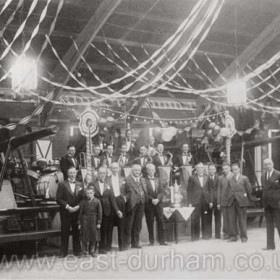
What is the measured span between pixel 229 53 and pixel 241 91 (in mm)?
2679

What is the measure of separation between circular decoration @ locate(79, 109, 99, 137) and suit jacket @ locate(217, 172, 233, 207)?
301 centimetres

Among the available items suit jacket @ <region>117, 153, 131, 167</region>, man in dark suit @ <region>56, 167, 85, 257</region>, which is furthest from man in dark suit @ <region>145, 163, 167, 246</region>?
man in dark suit @ <region>56, 167, 85, 257</region>

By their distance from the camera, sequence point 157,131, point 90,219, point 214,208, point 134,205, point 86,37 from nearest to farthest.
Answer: point 90,219 < point 134,205 < point 214,208 < point 86,37 < point 157,131

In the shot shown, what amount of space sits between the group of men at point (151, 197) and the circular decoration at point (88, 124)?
2.68ft

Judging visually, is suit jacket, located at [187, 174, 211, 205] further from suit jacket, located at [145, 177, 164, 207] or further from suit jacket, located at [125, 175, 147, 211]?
suit jacket, located at [125, 175, 147, 211]

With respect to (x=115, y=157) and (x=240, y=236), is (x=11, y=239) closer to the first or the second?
(x=115, y=157)

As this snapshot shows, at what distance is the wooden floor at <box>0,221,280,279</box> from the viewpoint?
821cm

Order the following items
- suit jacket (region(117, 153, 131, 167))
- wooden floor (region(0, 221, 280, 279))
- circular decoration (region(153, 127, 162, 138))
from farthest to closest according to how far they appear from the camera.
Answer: circular decoration (region(153, 127, 162, 138))
suit jacket (region(117, 153, 131, 167))
wooden floor (region(0, 221, 280, 279))

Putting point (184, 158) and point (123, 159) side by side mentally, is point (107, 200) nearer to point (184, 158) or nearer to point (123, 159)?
point (123, 159)

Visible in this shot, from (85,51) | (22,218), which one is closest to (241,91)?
(85,51)

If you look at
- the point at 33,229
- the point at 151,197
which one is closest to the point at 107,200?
the point at 151,197

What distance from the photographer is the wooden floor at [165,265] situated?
8211 millimetres

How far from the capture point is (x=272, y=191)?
9938 millimetres

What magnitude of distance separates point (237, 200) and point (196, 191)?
91cm
